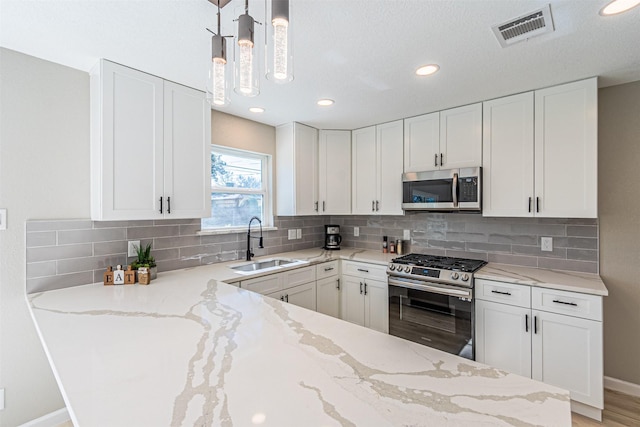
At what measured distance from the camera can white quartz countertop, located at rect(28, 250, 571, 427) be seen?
0.75m

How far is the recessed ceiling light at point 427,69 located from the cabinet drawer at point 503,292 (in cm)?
162

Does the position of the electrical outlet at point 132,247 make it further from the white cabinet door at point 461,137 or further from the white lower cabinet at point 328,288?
the white cabinet door at point 461,137

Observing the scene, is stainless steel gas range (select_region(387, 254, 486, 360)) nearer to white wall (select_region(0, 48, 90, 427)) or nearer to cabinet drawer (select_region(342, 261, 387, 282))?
Answer: cabinet drawer (select_region(342, 261, 387, 282))

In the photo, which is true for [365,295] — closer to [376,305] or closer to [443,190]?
[376,305]

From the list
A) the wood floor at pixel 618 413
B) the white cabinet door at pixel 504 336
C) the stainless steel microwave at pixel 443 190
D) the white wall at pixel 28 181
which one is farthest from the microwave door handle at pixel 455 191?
the white wall at pixel 28 181

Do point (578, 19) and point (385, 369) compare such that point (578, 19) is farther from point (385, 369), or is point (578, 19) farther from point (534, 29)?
point (385, 369)

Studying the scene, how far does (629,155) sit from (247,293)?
300 centimetres

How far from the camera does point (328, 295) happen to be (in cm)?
312

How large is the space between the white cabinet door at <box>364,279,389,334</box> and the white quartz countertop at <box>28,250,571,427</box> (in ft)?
5.48

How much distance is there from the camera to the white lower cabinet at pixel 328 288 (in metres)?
3.01

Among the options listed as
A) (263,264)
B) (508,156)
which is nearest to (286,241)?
(263,264)

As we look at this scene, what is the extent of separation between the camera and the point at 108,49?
5.73 ft

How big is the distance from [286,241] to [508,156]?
235 centimetres

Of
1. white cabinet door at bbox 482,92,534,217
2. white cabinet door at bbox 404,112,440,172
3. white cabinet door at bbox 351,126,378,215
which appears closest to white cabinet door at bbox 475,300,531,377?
white cabinet door at bbox 482,92,534,217
